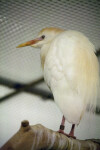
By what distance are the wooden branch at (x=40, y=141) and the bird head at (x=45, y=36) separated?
0.47 metres

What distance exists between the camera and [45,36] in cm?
98

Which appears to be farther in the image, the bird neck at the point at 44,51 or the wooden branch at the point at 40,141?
the bird neck at the point at 44,51

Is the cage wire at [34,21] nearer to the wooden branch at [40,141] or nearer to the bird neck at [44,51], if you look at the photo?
the bird neck at [44,51]

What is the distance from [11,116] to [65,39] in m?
0.61

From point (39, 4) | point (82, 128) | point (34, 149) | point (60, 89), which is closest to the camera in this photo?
point (34, 149)

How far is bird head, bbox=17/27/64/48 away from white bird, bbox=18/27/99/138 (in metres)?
0.06

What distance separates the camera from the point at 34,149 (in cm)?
62

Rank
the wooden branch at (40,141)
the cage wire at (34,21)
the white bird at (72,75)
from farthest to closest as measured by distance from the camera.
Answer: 1. the cage wire at (34,21)
2. the white bird at (72,75)
3. the wooden branch at (40,141)

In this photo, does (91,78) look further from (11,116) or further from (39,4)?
(11,116)

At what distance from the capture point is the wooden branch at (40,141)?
555mm

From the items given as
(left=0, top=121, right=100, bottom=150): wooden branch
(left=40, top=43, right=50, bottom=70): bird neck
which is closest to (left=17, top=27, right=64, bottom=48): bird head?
(left=40, top=43, right=50, bottom=70): bird neck

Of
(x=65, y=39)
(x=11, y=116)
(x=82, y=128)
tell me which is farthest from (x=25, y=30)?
(x=82, y=128)

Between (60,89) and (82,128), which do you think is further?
(82,128)

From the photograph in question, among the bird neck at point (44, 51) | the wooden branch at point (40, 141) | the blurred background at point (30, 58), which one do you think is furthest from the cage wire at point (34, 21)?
the wooden branch at point (40, 141)
